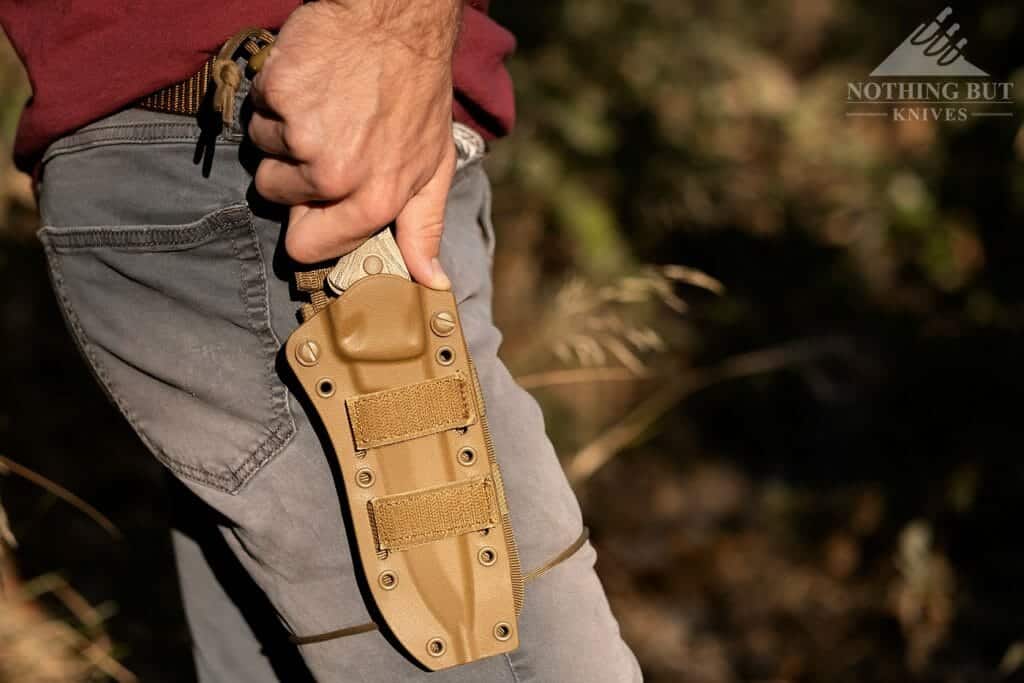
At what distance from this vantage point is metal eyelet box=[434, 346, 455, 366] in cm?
128

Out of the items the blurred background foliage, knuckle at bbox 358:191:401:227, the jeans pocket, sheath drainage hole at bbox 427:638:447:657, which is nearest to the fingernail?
knuckle at bbox 358:191:401:227

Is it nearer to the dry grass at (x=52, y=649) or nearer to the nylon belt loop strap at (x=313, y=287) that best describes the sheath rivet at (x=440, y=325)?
the nylon belt loop strap at (x=313, y=287)

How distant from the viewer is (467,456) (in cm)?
129

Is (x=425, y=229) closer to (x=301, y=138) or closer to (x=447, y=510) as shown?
(x=301, y=138)

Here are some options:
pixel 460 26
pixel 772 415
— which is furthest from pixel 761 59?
pixel 460 26

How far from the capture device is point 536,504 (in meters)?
1.33

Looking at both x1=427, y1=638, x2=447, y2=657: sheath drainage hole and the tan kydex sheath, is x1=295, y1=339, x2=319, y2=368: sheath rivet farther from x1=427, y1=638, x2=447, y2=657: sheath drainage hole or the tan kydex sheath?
x1=427, y1=638, x2=447, y2=657: sheath drainage hole

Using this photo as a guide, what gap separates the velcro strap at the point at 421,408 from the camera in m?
1.26

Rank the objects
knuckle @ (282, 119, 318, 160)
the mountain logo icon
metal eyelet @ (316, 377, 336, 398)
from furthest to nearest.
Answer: the mountain logo icon → metal eyelet @ (316, 377, 336, 398) → knuckle @ (282, 119, 318, 160)

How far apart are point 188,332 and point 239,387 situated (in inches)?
4.0

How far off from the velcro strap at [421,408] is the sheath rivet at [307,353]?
0.24ft

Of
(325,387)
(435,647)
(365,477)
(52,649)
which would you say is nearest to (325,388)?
(325,387)

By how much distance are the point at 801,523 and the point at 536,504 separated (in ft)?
7.92

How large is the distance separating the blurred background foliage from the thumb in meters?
0.96
